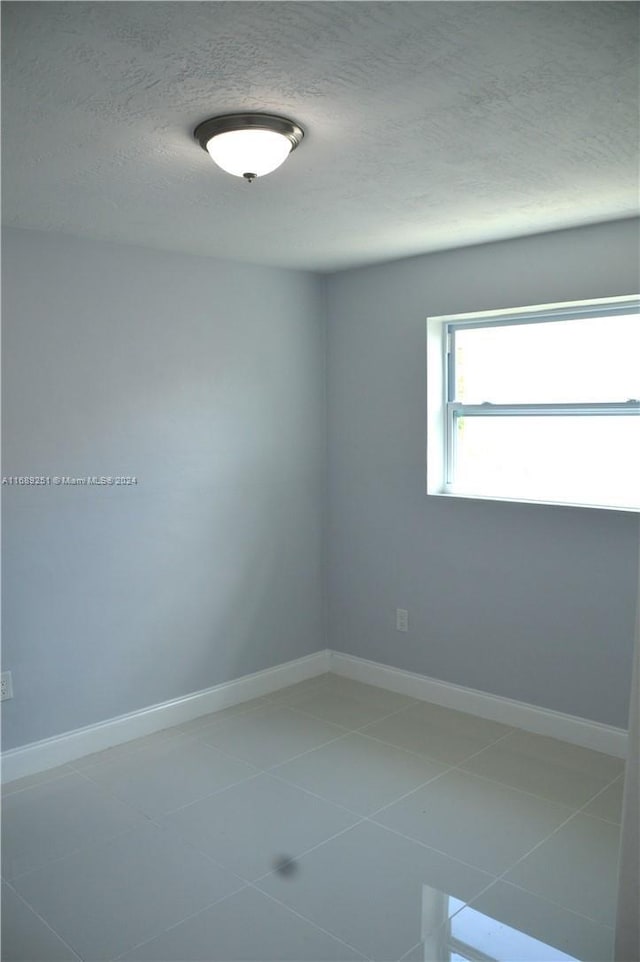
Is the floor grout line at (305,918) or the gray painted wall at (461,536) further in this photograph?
the gray painted wall at (461,536)

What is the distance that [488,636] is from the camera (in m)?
3.82

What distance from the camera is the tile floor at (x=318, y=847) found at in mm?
2229

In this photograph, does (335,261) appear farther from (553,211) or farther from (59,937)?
(59,937)

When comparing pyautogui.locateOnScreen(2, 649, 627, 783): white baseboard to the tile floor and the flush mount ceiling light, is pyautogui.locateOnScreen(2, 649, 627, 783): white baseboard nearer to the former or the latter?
the tile floor

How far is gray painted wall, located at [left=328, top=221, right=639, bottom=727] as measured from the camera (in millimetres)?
3365

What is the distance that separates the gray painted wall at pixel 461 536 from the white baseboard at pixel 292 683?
0.07 meters

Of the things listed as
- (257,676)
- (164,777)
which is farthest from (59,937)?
(257,676)

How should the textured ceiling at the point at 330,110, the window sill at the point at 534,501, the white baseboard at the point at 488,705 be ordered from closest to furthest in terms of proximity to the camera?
the textured ceiling at the point at 330,110 < the window sill at the point at 534,501 < the white baseboard at the point at 488,705

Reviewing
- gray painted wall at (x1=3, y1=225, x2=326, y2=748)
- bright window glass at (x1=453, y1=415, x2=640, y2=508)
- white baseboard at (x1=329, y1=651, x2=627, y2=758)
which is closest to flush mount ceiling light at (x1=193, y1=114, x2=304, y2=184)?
gray painted wall at (x1=3, y1=225, x2=326, y2=748)

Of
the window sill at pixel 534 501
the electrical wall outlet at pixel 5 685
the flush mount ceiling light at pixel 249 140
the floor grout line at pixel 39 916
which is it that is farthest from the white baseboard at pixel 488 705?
the flush mount ceiling light at pixel 249 140

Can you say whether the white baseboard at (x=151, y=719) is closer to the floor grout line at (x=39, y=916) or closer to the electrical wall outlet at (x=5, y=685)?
the electrical wall outlet at (x=5, y=685)

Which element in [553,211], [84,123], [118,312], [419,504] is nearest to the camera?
[84,123]

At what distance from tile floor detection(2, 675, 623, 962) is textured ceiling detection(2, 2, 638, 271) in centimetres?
236

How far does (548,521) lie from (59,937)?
2591 mm
